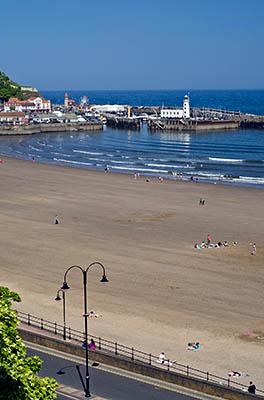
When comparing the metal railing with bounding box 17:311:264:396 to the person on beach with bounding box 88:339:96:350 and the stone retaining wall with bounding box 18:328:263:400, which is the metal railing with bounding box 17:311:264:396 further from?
the stone retaining wall with bounding box 18:328:263:400

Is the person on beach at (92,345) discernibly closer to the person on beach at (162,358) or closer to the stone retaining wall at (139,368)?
the stone retaining wall at (139,368)

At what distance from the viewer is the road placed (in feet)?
66.1

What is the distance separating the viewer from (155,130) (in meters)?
141

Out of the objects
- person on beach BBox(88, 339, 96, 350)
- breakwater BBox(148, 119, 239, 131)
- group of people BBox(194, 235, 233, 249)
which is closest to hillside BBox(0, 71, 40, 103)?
breakwater BBox(148, 119, 239, 131)

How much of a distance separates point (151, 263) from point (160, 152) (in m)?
61.2

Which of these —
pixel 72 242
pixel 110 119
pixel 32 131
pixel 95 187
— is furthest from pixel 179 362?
pixel 110 119

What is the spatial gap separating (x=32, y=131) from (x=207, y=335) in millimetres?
109817

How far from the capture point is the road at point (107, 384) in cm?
2016

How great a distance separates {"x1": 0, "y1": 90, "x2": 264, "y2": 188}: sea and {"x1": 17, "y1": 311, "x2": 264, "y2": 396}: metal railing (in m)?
41.9

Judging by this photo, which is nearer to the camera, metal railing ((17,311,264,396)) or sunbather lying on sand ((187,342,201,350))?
metal railing ((17,311,264,396))

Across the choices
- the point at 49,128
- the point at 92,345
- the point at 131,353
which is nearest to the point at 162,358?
the point at 131,353

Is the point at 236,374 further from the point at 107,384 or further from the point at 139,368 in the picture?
the point at 107,384

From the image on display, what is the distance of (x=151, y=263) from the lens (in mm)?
36406

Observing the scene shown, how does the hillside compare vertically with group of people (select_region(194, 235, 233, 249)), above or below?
above
